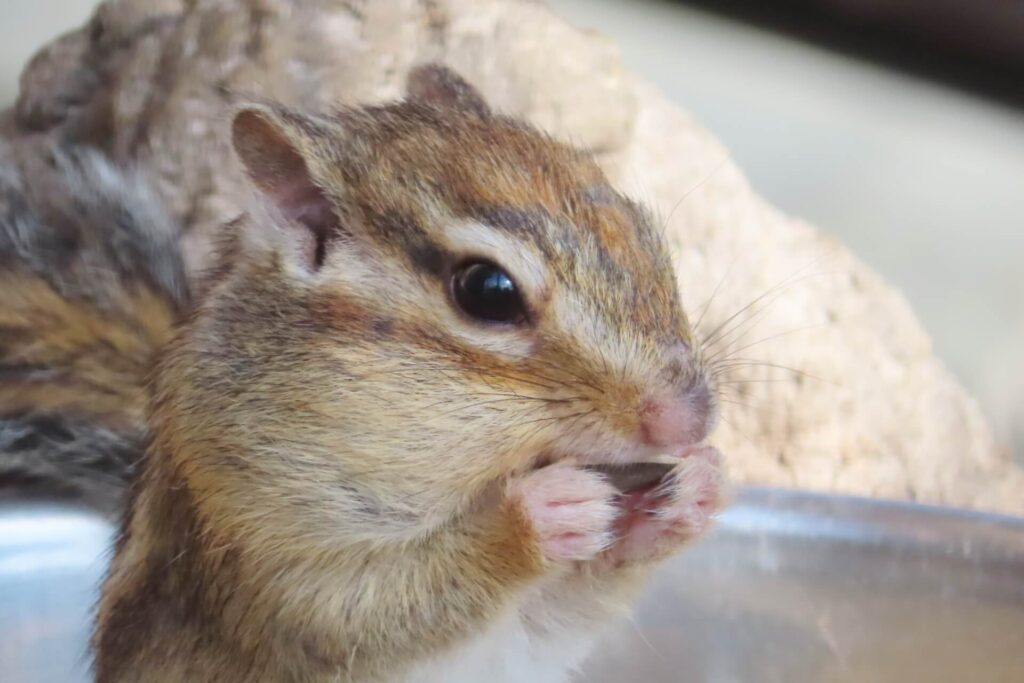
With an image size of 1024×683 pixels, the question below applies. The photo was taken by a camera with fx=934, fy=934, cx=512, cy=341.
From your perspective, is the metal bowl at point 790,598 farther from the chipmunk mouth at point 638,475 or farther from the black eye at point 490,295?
the black eye at point 490,295

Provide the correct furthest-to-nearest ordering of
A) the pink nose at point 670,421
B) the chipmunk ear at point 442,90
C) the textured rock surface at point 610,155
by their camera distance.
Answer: the textured rock surface at point 610,155 < the chipmunk ear at point 442,90 < the pink nose at point 670,421

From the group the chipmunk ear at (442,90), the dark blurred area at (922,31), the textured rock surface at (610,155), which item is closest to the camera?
the chipmunk ear at (442,90)

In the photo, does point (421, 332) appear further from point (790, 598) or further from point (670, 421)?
point (790, 598)

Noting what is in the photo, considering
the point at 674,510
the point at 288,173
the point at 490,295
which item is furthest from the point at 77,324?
the point at 674,510

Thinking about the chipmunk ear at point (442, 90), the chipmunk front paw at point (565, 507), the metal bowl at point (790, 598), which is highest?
the chipmunk ear at point (442, 90)

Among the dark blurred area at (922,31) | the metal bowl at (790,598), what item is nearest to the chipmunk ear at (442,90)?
the metal bowl at (790,598)

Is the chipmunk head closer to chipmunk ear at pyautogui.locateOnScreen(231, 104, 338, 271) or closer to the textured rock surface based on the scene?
chipmunk ear at pyautogui.locateOnScreen(231, 104, 338, 271)

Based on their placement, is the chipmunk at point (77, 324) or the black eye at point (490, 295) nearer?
the black eye at point (490, 295)

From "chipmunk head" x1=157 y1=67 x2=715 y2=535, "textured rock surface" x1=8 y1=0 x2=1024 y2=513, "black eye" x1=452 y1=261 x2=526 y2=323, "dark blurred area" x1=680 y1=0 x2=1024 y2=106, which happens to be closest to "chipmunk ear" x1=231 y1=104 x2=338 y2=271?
"chipmunk head" x1=157 y1=67 x2=715 y2=535
